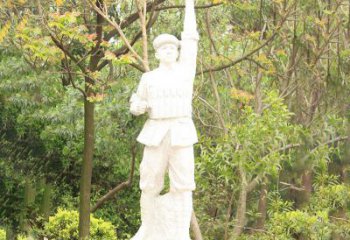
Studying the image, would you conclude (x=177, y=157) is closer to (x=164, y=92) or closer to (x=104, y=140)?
(x=164, y=92)

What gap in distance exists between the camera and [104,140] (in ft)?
36.7

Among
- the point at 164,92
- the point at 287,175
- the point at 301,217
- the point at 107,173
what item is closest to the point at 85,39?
the point at 164,92

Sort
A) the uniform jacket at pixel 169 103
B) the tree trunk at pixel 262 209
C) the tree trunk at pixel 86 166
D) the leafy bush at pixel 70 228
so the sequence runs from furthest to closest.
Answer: the tree trunk at pixel 262 209, the leafy bush at pixel 70 228, the tree trunk at pixel 86 166, the uniform jacket at pixel 169 103

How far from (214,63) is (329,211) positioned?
2577 millimetres

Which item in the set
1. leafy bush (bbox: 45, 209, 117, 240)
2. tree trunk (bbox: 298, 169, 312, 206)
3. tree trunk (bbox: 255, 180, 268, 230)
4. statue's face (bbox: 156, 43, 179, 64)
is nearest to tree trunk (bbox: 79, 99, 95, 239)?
leafy bush (bbox: 45, 209, 117, 240)

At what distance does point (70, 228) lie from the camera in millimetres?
9859

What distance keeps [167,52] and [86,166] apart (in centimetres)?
274

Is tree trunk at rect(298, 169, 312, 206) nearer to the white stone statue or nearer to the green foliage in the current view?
the green foliage

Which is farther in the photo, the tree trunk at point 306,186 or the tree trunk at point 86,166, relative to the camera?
the tree trunk at point 306,186

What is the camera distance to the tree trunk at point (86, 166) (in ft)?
29.2

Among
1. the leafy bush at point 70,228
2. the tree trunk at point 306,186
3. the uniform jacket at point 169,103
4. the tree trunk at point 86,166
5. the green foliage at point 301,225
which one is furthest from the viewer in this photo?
the tree trunk at point 306,186

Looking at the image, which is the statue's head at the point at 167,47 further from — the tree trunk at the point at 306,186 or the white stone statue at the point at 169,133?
the tree trunk at the point at 306,186

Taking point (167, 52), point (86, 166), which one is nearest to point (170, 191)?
point (167, 52)

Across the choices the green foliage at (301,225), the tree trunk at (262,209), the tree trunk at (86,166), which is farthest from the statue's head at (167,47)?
the tree trunk at (262,209)
